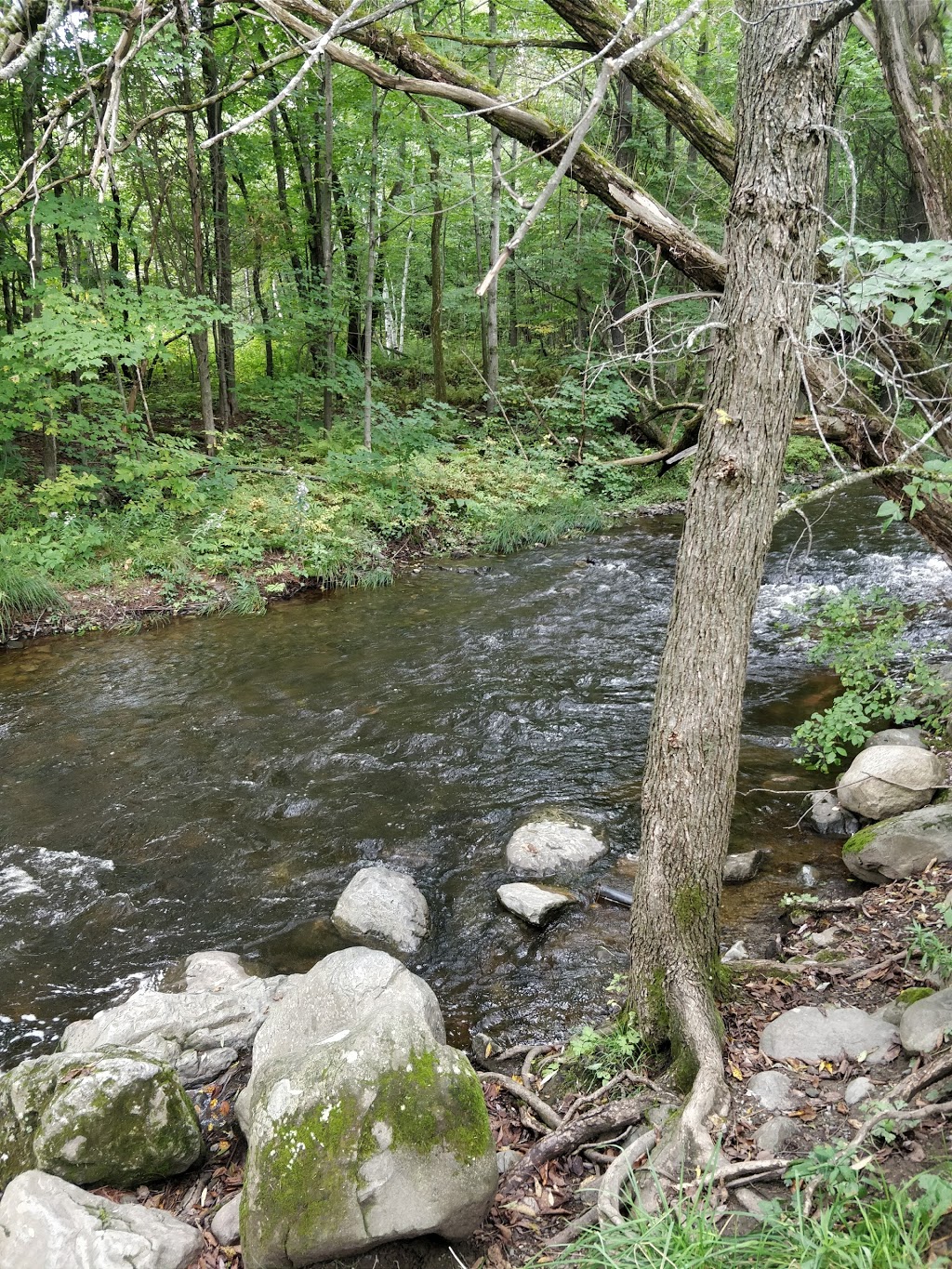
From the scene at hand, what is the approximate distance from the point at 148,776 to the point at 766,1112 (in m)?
5.24

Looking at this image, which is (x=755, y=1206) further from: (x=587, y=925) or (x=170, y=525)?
(x=170, y=525)

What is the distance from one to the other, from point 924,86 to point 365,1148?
5.36 metres

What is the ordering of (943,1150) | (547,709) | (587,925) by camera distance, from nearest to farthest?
(943,1150), (587,925), (547,709)

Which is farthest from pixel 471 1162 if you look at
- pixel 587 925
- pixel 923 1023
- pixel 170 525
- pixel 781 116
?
pixel 170 525

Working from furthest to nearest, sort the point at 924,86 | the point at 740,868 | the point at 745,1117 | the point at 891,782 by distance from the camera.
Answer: the point at 891,782 < the point at 740,868 < the point at 924,86 < the point at 745,1117

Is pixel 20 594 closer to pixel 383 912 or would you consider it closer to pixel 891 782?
pixel 383 912

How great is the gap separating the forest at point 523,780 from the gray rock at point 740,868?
0.07 ft

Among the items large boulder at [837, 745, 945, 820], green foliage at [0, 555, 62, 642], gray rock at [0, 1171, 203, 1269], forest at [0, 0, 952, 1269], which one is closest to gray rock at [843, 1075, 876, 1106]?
forest at [0, 0, 952, 1269]

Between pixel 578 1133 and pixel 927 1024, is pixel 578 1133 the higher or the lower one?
the lower one

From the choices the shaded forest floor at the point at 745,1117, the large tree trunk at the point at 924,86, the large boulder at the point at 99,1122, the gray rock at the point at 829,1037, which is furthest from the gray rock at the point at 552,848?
the large tree trunk at the point at 924,86

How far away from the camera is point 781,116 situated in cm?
264

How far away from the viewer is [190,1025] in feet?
12.0

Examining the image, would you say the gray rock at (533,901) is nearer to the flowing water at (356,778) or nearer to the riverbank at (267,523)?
the flowing water at (356,778)

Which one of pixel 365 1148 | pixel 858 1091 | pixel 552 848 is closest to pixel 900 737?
pixel 552 848
